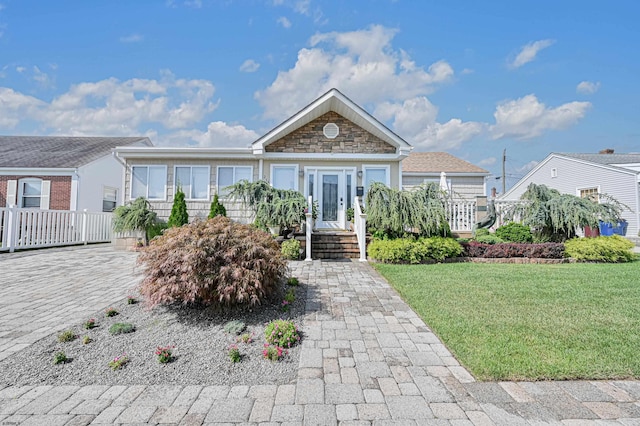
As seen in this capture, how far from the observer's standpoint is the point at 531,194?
10055 mm

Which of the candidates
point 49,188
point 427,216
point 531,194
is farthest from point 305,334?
point 49,188

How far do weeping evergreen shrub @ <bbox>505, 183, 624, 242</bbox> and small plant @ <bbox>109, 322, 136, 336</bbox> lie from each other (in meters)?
11.1

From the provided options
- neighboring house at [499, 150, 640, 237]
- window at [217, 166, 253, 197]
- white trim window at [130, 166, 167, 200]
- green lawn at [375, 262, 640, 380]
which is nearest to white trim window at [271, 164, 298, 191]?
window at [217, 166, 253, 197]

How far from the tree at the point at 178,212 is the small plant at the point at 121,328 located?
7.51m

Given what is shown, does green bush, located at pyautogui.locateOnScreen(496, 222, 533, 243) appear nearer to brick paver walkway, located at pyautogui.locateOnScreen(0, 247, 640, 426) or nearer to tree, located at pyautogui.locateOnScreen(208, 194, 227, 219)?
brick paver walkway, located at pyautogui.locateOnScreen(0, 247, 640, 426)

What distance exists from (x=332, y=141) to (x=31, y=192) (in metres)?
15.8

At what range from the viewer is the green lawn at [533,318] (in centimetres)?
255

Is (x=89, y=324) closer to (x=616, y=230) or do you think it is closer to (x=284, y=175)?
(x=284, y=175)

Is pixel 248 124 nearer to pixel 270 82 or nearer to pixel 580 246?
pixel 270 82

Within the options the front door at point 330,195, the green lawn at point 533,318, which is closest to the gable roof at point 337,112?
the front door at point 330,195

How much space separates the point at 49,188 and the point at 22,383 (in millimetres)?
16689

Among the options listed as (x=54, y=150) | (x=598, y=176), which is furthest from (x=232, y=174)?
(x=598, y=176)

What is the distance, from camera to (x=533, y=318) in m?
3.74

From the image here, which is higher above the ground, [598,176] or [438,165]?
[438,165]
